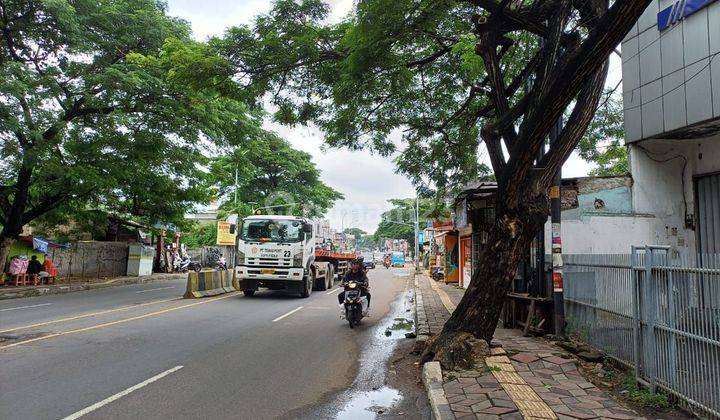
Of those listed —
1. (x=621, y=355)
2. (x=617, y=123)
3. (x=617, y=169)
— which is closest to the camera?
(x=621, y=355)

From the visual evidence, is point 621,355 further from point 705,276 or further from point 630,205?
point 630,205

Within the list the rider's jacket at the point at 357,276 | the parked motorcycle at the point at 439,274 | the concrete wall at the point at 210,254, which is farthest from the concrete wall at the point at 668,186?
the concrete wall at the point at 210,254

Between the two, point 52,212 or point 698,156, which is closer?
point 698,156

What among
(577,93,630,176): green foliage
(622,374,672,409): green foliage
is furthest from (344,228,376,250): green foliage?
(622,374,672,409): green foliage

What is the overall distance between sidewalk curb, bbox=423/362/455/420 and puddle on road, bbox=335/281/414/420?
432mm

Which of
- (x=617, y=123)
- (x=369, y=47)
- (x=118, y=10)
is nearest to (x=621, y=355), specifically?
(x=369, y=47)

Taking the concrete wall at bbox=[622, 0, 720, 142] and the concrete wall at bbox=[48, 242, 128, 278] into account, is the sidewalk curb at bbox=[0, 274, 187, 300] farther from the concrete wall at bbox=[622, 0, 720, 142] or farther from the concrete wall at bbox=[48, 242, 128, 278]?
the concrete wall at bbox=[622, 0, 720, 142]

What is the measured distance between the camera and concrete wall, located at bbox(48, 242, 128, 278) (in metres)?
27.2

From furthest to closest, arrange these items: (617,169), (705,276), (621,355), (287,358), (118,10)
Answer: (617,169)
(118,10)
(287,358)
(621,355)
(705,276)

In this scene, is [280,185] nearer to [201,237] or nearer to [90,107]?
[201,237]

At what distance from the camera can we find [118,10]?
1831 centimetres

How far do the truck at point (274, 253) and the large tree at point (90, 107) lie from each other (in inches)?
170

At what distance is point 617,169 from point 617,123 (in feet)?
36.4

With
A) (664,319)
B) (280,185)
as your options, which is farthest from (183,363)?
(280,185)
